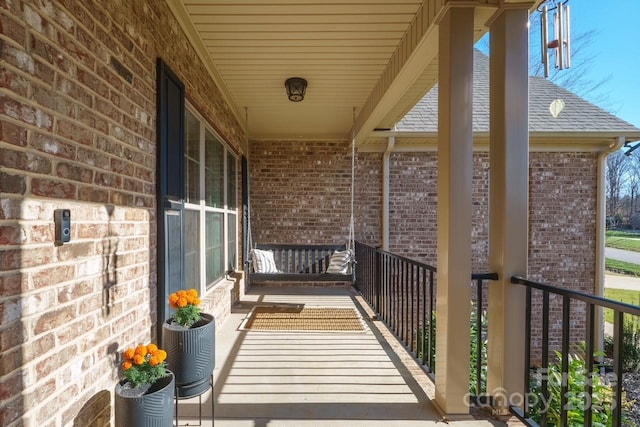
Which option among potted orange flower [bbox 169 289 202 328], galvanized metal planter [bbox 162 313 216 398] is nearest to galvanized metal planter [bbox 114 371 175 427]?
galvanized metal planter [bbox 162 313 216 398]

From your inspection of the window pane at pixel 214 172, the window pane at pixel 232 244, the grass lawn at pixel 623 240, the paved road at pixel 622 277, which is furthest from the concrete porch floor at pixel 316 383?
the grass lawn at pixel 623 240

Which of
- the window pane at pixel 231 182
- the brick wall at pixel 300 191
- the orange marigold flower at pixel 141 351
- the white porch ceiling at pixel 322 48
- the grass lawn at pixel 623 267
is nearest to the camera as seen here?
the orange marigold flower at pixel 141 351

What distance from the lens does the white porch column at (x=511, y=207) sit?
6.34 feet

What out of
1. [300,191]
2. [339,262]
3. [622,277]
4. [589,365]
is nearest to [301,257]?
[339,262]

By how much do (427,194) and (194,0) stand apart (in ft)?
14.7

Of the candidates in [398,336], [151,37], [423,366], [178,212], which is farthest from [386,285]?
[151,37]

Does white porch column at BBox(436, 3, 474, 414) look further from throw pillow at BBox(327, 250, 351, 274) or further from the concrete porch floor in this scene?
throw pillow at BBox(327, 250, 351, 274)

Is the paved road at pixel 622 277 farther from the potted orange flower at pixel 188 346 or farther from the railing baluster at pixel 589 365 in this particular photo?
the potted orange flower at pixel 188 346

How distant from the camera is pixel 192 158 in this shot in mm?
2879

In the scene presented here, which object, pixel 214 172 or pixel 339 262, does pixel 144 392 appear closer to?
pixel 214 172

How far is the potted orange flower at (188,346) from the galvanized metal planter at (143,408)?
1.07ft

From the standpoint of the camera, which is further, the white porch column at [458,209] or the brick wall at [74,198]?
the white porch column at [458,209]

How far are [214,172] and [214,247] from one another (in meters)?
Result: 0.81

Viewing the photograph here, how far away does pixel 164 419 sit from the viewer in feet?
4.61
